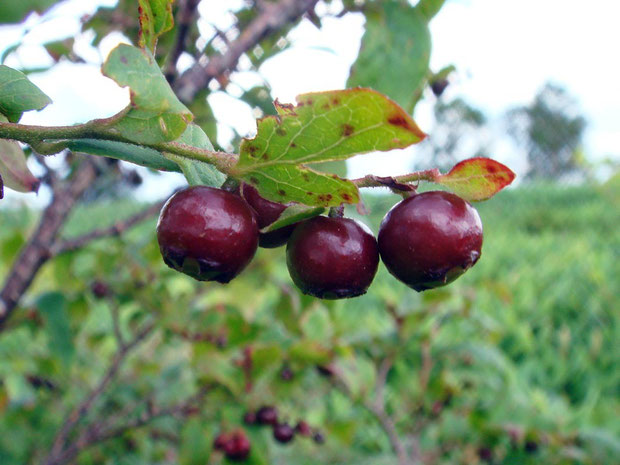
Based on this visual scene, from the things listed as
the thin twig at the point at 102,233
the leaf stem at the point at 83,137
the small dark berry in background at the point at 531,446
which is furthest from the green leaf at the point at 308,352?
the leaf stem at the point at 83,137

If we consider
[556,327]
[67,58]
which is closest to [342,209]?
[67,58]

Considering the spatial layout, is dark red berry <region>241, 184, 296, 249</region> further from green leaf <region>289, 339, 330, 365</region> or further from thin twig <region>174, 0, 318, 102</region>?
green leaf <region>289, 339, 330, 365</region>

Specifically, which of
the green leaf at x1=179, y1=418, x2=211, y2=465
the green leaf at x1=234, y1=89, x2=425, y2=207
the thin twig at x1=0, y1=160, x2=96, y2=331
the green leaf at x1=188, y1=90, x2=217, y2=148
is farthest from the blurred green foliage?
the green leaf at x1=234, y1=89, x2=425, y2=207

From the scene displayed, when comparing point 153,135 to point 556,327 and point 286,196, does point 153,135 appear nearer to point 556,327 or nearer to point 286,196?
point 286,196

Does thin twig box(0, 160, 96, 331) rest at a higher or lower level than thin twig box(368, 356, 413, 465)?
higher

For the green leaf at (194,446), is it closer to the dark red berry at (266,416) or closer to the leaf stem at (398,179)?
the dark red berry at (266,416)

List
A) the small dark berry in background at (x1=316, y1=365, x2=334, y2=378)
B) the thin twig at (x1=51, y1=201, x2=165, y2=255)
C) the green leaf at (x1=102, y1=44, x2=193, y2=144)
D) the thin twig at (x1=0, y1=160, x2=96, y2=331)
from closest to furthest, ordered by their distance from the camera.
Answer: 1. the green leaf at (x1=102, y1=44, x2=193, y2=144)
2. the thin twig at (x1=0, y1=160, x2=96, y2=331)
3. the thin twig at (x1=51, y1=201, x2=165, y2=255)
4. the small dark berry in background at (x1=316, y1=365, x2=334, y2=378)
